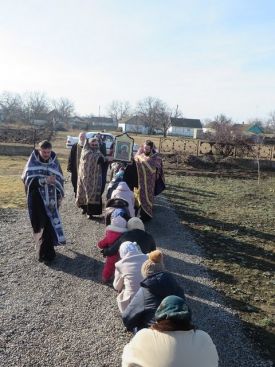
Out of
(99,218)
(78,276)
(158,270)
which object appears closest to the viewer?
(158,270)

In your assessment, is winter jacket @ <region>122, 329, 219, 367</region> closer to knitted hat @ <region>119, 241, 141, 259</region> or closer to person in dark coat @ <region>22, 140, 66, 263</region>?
knitted hat @ <region>119, 241, 141, 259</region>

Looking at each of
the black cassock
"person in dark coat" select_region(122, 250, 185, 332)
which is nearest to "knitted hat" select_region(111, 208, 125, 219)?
"person in dark coat" select_region(122, 250, 185, 332)

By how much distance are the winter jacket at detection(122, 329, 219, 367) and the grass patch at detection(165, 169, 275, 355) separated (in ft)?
7.12

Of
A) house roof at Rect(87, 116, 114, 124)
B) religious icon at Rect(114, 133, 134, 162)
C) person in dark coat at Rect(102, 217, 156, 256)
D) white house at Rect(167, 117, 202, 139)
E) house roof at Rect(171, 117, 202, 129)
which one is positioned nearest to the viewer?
person in dark coat at Rect(102, 217, 156, 256)

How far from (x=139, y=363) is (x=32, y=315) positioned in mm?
2599

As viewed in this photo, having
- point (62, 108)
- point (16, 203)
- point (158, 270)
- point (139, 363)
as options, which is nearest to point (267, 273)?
point (158, 270)

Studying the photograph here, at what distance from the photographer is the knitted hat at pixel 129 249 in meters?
5.45

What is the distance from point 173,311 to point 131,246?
2.44 meters

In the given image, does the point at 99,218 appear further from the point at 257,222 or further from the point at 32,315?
the point at 32,315

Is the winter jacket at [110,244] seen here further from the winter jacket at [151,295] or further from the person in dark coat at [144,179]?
the person in dark coat at [144,179]

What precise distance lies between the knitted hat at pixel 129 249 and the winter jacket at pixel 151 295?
0.98 meters

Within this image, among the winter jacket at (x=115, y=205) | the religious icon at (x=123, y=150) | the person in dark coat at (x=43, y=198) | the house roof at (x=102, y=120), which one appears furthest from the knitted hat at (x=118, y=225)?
the house roof at (x=102, y=120)

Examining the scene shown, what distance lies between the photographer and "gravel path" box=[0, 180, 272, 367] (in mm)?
4621

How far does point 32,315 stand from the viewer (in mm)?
5406
